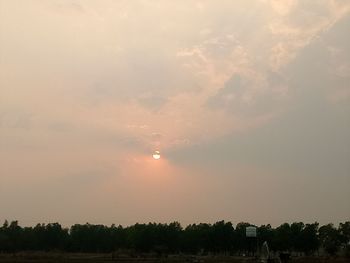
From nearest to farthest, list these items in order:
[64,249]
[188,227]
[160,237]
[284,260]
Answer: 1. [284,260]
2. [160,237]
3. [64,249]
4. [188,227]

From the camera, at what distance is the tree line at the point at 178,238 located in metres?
99.8

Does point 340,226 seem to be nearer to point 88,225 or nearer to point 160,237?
point 160,237

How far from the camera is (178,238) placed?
105 meters

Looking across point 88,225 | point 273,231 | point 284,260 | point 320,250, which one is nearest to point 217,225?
point 273,231

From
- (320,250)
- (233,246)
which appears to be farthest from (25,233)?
(320,250)

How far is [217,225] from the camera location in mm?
103875

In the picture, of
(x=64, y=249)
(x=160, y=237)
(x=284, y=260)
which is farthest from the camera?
(x=64, y=249)

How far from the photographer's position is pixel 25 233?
109 meters

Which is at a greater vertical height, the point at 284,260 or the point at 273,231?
the point at 273,231

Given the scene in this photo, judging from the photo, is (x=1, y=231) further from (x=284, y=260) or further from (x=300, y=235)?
(x=284, y=260)

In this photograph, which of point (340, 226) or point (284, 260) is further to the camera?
point (340, 226)

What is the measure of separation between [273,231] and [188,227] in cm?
2038

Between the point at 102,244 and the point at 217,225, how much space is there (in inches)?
1015

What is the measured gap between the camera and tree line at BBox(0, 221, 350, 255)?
99.8 metres
